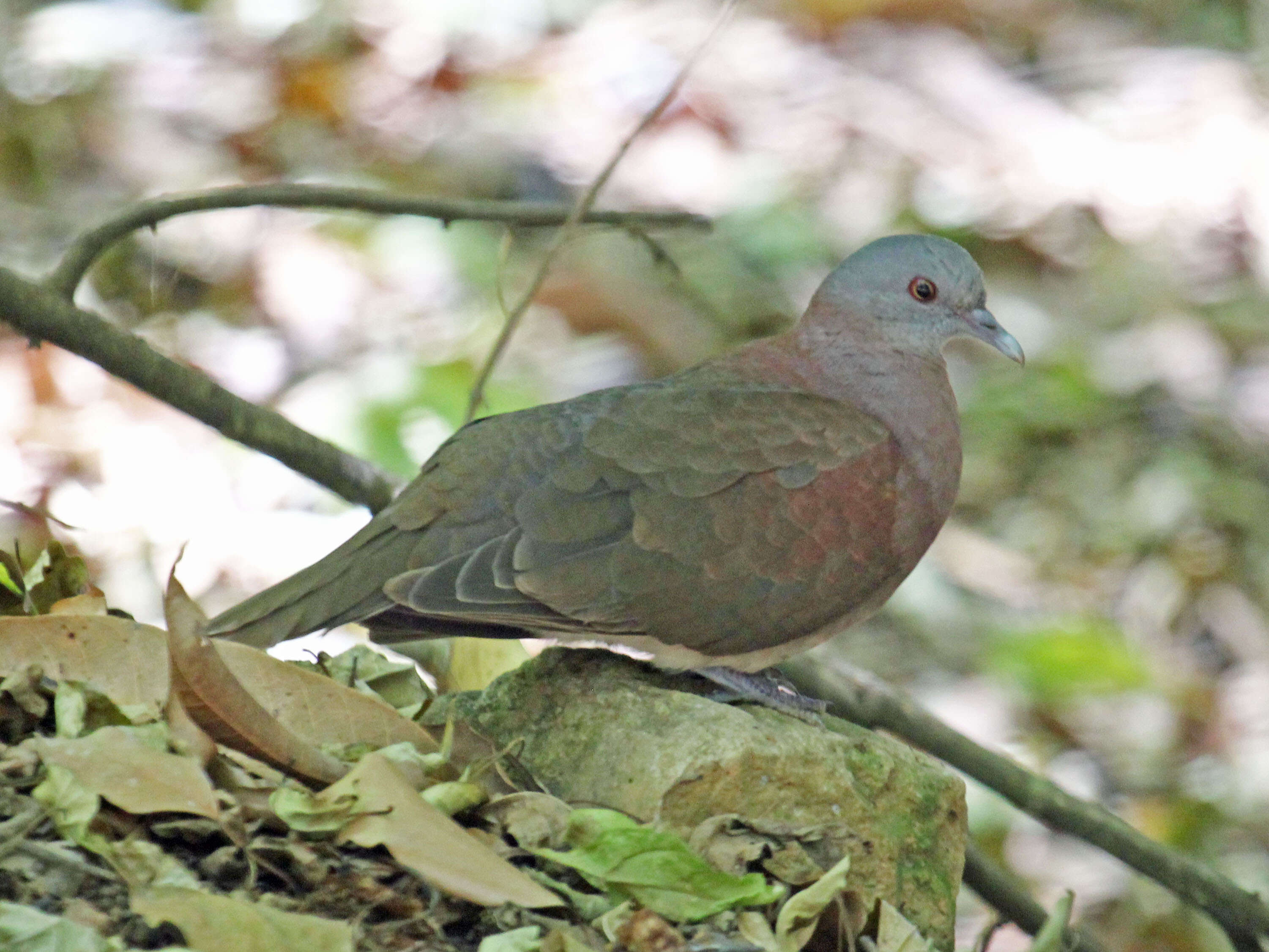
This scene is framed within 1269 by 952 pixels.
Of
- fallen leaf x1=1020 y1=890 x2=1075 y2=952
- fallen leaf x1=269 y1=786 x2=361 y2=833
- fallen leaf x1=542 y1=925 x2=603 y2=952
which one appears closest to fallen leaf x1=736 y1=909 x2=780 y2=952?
fallen leaf x1=542 y1=925 x2=603 y2=952

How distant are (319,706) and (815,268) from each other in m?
4.96

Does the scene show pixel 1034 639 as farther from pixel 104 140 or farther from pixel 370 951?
pixel 104 140

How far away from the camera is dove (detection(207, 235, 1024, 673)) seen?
297cm

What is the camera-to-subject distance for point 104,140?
6.90m

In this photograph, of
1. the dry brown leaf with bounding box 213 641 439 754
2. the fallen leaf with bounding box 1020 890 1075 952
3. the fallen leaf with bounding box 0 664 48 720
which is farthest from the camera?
the dry brown leaf with bounding box 213 641 439 754

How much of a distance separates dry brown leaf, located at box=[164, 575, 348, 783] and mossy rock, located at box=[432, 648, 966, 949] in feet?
1.51

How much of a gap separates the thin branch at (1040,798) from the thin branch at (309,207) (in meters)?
1.20

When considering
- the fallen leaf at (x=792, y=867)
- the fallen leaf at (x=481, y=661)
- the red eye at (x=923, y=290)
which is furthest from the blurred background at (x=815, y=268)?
the fallen leaf at (x=792, y=867)

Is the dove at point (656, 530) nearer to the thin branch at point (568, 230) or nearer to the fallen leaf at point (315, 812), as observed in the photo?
the thin branch at point (568, 230)

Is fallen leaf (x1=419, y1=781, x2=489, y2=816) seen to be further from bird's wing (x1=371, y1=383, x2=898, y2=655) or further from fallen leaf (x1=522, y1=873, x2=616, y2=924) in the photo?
bird's wing (x1=371, y1=383, x2=898, y2=655)

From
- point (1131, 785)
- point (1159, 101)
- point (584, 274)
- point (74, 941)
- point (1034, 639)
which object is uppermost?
point (74, 941)

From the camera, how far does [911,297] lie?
378cm

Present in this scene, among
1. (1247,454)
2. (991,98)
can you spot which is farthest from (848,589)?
(991,98)

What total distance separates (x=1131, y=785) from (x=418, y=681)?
3.68 meters
